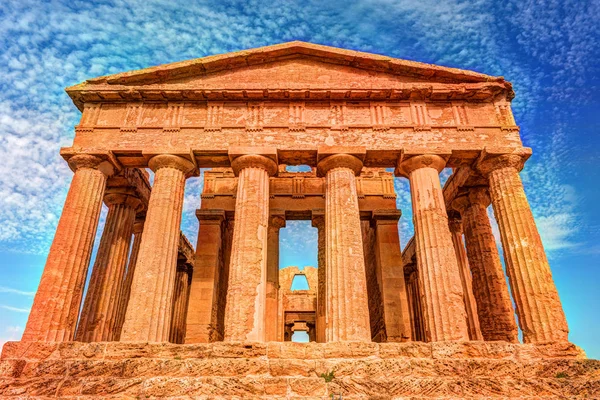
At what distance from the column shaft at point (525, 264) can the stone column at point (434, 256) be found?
178 centimetres

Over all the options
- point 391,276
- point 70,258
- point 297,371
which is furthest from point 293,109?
point 297,371

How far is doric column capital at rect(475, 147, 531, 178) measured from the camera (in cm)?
1449

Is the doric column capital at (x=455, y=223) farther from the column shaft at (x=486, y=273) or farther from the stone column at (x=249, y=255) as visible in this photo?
the stone column at (x=249, y=255)

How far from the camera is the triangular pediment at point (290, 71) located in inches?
621

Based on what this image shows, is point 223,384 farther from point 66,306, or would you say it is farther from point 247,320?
point 66,306

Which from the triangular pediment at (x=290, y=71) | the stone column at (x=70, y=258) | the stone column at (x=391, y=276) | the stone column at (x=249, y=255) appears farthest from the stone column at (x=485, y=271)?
the stone column at (x=70, y=258)

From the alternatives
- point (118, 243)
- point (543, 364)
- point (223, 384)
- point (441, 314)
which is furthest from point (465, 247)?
point (118, 243)

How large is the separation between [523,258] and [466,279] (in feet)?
16.4

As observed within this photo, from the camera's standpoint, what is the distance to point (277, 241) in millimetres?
18625

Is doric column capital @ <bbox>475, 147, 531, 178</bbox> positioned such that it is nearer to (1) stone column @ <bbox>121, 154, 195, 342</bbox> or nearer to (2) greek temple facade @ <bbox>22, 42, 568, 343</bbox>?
(2) greek temple facade @ <bbox>22, 42, 568, 343</bbox>

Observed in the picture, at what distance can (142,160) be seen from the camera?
50.2 ft

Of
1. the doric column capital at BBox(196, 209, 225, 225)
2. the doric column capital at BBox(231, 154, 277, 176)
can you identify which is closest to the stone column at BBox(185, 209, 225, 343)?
the doric column capital at BBox(196, 209, 225, 225)

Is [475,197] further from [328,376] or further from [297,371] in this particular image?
[297,371]

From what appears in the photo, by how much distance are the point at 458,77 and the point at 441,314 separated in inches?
343
